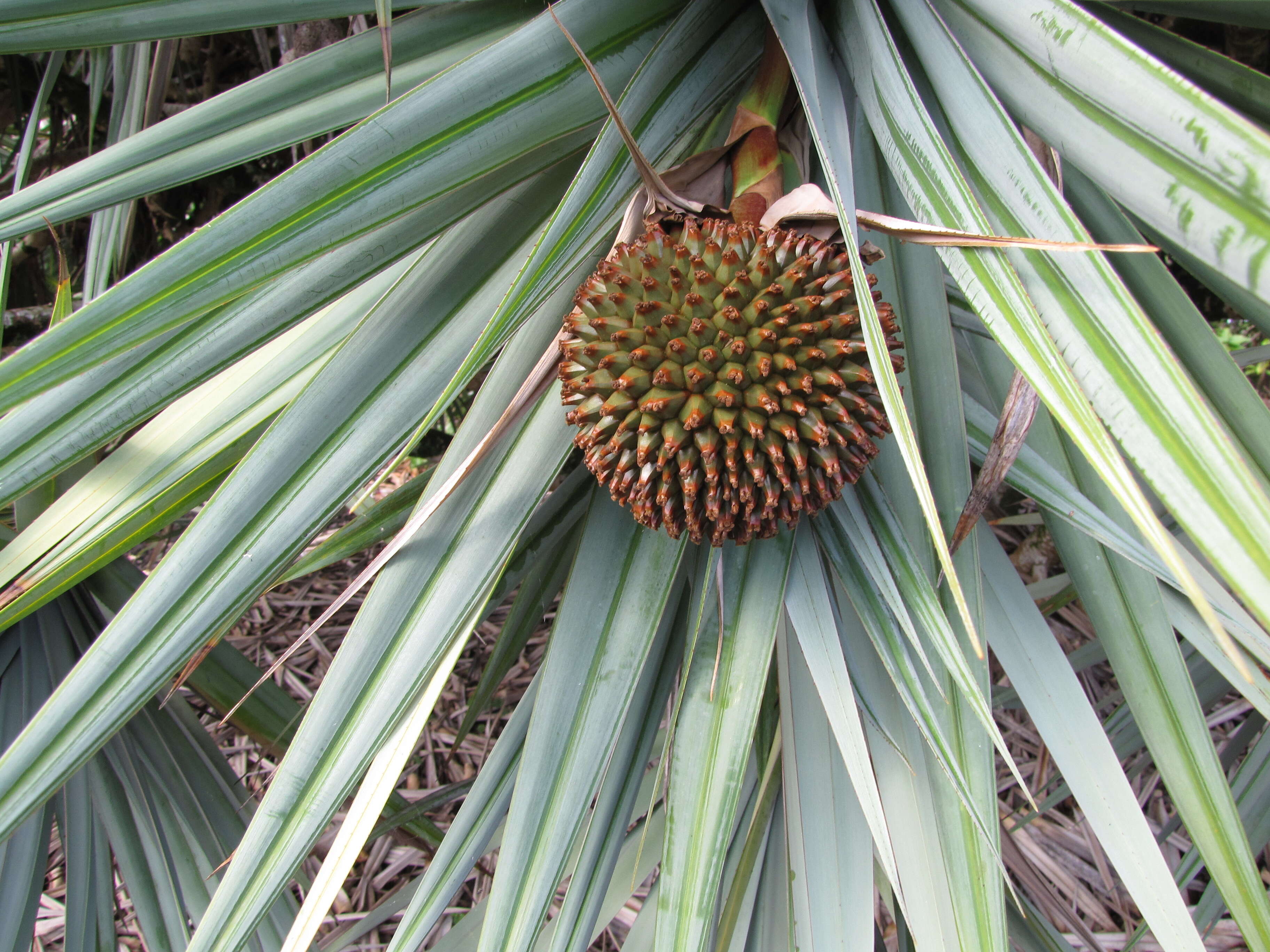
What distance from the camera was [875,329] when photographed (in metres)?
0.39

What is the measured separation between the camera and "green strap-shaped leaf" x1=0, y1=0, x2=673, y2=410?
0.40 m

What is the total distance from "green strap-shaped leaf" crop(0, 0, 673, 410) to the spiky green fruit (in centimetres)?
11

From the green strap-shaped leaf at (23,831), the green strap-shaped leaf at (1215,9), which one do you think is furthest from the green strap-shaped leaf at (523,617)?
Answer: the green strap-shaped leaf at (1215,9)

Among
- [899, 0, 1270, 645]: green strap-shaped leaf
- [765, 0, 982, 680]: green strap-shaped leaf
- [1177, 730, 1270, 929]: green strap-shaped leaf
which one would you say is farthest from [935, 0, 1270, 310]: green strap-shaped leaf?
[1177, 730, 1270, 929]: green strap-shaped leaf

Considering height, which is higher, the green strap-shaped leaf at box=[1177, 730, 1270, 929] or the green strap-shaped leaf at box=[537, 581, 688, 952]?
the green strap-shaped leaf at box=[1177, 730, 1270, 929]

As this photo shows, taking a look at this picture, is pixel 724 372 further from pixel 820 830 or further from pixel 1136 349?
pixel 820 830

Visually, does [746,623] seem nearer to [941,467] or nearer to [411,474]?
[941,467]

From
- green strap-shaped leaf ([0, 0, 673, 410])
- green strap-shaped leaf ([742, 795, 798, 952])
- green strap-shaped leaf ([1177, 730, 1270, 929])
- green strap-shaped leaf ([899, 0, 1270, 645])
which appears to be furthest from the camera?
green strap-shaped leaf ([1177, 730, 1270, 929])

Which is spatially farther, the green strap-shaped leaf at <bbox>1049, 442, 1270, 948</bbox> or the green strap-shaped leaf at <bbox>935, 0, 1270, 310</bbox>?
the green strap-shaped leaf at <bbox>1049, 442, 1270, 948</bbox>

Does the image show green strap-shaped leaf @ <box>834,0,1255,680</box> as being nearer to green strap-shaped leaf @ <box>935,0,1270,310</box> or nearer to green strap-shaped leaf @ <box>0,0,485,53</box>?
green strap-shaped leaf @ <box>935,0,1270,310</box>

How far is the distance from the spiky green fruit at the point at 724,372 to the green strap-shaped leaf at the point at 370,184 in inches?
4.3

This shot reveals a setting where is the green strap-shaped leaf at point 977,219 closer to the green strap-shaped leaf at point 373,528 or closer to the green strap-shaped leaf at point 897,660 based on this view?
the green strap-shaped leaf at point 897,660

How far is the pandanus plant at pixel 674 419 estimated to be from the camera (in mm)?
431

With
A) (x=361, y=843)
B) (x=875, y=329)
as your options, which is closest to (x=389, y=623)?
(x=361, y=843)
